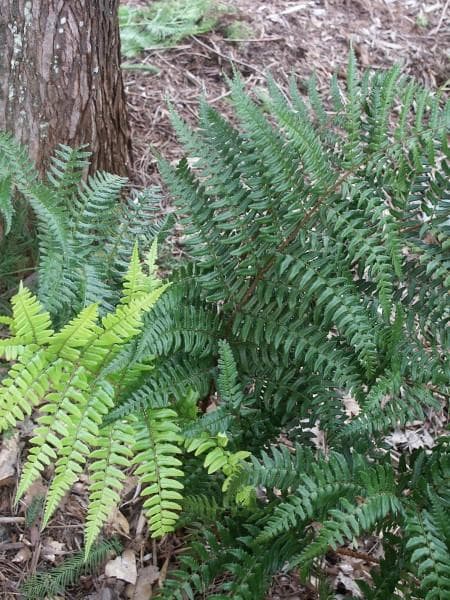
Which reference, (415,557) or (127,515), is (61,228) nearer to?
(127,515)

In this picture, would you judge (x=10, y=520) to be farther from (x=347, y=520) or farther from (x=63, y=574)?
(x=347, y=520)

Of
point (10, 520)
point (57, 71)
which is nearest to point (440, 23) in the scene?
point (57, 71)

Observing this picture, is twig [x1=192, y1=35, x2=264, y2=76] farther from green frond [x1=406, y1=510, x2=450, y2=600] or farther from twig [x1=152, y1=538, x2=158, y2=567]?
green frond [x1=406, y1=510, x2=450, y2=600]

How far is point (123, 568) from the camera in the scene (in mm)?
2252

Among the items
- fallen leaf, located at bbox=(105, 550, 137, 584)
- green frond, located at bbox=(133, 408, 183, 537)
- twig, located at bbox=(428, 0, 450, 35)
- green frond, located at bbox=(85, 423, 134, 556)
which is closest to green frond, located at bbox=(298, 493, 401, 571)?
green frond, located at bbox=(133, 408, 183, 537)

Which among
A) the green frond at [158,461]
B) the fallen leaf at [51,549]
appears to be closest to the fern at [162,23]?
the green frond at [158,461]

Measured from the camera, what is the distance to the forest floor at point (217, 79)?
2.24 m

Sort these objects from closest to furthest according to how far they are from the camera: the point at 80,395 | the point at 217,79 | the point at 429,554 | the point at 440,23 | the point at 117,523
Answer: the point at 429,554 → the point at 80,395 → the point at 117,523 → the point at 217,79 → the point at 440,23

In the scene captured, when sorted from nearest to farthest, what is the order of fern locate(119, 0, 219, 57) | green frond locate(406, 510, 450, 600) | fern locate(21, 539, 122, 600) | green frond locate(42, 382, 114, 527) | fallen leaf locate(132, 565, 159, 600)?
green frond locate(406, 510, 450, 600)
green frond locate(42, 382, 114, 527)
fern locate(21, 539, 122, 600)
fallen leaf locate(132, 565, 159, 600)
fern locate(119, 0, 219, 57)

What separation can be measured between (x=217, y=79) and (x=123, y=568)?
2879mm

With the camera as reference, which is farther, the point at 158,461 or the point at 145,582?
the point at 145,582

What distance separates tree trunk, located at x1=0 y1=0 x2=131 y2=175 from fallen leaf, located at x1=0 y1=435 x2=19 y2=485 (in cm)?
115

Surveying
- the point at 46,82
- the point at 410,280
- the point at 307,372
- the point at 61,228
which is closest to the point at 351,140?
the point at 410,280

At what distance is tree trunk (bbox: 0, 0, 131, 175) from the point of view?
8.02 feet
